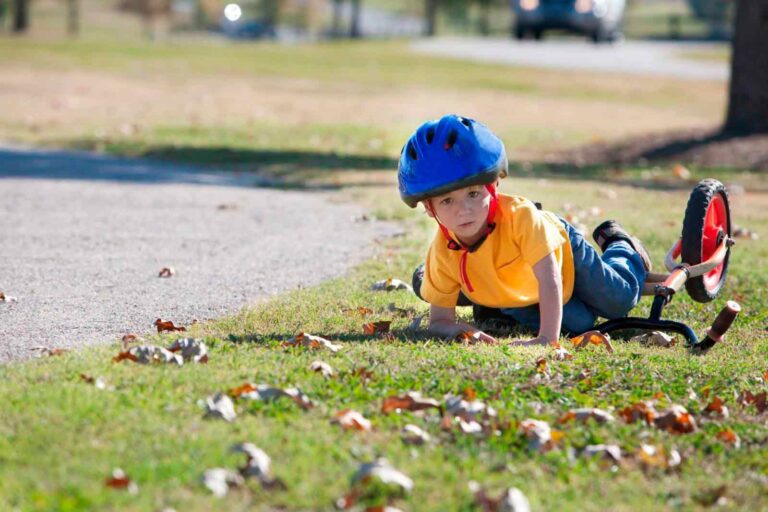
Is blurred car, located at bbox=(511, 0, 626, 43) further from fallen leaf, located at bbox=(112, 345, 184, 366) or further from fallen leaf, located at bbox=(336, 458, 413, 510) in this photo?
fallen leaf, located at bbox=(336, 458, 413, 510)

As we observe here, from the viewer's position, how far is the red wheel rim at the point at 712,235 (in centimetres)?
637

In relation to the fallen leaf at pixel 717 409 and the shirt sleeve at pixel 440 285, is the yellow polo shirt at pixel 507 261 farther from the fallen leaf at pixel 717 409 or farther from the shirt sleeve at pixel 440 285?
the fallen leaf at pixel 717 409

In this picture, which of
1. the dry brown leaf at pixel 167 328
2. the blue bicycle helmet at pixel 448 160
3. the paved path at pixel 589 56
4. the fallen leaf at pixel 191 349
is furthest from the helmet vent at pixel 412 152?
the paved path at pixel 589 56

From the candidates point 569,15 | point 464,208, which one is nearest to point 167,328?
point 464,208

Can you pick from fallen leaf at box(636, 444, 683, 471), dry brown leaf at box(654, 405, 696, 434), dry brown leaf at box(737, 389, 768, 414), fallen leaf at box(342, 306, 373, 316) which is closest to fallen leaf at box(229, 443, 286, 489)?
fallen leaf at box(636, 444, 683, 471)

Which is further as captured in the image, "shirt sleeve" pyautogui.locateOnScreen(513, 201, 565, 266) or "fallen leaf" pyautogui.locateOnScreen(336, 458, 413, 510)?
"shirt sleeve" pyautogui.locateOnScreen(513, 201, 565, 266)

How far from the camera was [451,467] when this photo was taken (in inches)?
146

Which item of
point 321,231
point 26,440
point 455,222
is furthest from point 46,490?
point 321,231

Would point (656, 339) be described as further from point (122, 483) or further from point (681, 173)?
point (681, 173)

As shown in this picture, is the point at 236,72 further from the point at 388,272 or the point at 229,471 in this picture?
the point at 229,471

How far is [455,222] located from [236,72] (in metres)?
25.6

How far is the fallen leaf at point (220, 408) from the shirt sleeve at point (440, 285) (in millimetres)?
1628

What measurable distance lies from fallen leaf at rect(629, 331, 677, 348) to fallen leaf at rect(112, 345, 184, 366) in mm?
2305

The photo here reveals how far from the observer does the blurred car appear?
125 ft
